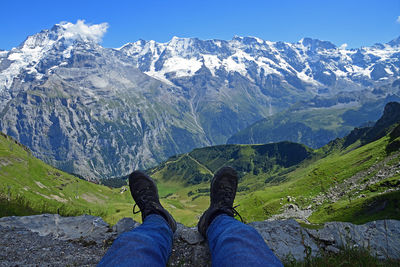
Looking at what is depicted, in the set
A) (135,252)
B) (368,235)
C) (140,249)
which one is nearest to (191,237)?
(140,249)

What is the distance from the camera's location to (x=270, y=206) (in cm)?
→ 7038

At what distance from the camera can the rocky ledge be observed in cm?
773

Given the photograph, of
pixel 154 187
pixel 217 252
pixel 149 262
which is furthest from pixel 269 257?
pixel 154 187

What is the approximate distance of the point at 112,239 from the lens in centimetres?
993

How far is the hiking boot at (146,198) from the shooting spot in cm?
836

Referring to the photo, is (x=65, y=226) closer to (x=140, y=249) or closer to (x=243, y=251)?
(x=140, y=249)

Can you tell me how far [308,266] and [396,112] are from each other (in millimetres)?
246398

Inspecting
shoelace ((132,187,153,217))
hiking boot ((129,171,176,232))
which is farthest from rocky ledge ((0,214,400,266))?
shoelace ((132,187,153,217))

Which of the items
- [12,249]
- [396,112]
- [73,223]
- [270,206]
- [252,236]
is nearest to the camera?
[252,236]

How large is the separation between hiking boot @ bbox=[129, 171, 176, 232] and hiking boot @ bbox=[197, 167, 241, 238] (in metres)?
1.29

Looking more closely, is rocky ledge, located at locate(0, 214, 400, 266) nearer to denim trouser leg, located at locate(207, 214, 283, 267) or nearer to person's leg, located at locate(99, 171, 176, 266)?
person's leg, located at locate(99, 171, 176, 266)

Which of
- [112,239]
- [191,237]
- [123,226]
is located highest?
[123,226]

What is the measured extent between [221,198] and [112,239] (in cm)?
491

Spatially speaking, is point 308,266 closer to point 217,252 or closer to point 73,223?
point 217,252
